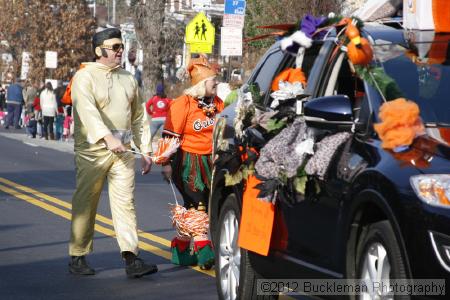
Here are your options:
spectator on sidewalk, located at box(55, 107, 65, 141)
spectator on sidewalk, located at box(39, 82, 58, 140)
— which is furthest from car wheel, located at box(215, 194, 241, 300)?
spectator on sidewalk, located at box(55, 107, 65, 141)

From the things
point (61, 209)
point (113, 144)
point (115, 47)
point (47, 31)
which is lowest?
point (47, 31)

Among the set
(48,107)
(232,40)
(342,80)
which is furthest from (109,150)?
(48,107)

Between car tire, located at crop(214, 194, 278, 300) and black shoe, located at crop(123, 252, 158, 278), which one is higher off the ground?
car tire, located at crop(214, 194, 278, 300)

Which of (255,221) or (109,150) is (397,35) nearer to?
(255,221)

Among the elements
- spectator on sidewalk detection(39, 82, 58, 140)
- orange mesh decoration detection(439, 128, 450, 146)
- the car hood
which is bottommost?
spectator on sidewalk detection(39, 82, 58, 140)

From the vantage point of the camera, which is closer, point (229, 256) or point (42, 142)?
point (229, 256)

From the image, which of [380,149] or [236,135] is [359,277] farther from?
[236,135]

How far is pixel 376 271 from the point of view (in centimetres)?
624

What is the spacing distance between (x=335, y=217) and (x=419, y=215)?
37.8 inches

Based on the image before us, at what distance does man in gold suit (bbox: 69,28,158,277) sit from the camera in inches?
400

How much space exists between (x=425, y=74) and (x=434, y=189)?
53.5 inches

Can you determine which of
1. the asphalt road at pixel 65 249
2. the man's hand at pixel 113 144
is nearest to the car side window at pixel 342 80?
the asphalt road at pixel 65 249

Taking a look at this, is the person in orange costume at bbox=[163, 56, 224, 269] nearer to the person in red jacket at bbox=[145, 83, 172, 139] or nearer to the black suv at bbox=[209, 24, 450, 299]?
the black suv at bbox=[209, 24, 450, 299]

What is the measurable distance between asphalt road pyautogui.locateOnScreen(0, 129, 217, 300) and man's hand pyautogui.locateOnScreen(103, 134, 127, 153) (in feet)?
3.37
